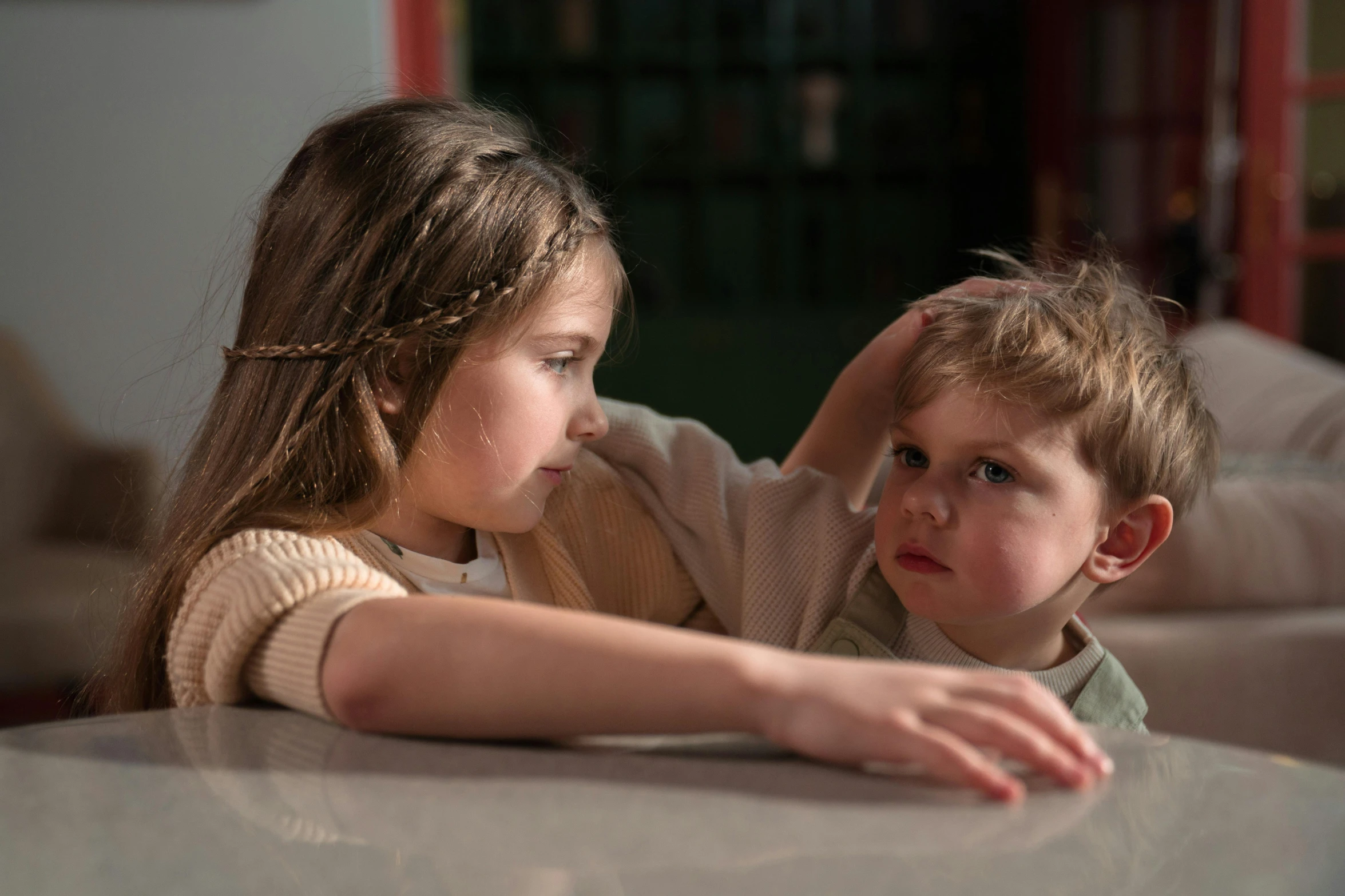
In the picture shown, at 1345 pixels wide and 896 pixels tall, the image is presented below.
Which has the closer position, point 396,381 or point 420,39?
point 396,381

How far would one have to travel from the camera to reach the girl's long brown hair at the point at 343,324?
799 millimetres

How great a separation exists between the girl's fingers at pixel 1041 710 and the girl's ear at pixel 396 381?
51 centimetres

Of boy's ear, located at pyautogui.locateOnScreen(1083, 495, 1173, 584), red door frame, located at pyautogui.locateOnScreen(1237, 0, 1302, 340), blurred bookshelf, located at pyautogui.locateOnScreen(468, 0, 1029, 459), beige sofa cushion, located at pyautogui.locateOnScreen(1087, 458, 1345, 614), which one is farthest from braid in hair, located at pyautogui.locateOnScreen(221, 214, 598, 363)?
blurred bookshelf, located at pyautogui.locateOnScreen(468, 0, 1029, 459)

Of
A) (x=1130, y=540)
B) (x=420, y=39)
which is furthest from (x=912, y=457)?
(x=420, y=39)

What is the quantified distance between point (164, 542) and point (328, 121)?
0.35 metres

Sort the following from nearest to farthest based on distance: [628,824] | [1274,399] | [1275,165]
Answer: [628,824] → [1274,399] → [1275,165]

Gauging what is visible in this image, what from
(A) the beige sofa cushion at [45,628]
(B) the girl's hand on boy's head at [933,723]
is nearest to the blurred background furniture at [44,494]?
(A) the beige sofa cushion at [45,628]

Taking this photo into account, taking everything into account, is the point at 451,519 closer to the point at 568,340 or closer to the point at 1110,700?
the point at 568,340

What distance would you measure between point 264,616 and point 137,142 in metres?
2.38

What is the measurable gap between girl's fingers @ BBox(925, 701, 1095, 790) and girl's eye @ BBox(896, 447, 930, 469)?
0.41 m

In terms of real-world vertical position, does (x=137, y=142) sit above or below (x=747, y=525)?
above

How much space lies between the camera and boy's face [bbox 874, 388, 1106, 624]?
0.81 meters

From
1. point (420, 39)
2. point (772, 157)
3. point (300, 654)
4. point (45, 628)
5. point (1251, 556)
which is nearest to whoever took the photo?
point (300, 654)

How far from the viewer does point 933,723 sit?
0.48m
